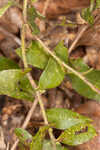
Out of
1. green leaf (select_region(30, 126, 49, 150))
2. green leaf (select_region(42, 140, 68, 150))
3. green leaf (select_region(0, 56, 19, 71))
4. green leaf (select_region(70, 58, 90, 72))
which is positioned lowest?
green leaf (select_region(42, 140, 68, 150))

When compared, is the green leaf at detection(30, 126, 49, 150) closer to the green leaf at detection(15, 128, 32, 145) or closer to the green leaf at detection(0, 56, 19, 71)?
the green leaf at detection(15, 128, 32, 145)

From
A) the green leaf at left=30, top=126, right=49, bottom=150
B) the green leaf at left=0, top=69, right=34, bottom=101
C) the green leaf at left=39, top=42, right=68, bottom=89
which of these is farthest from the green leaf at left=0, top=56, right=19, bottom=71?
the green leaf at left=30, top=126, right=49, bottom=150

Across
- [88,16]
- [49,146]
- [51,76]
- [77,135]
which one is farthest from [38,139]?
[88,16]

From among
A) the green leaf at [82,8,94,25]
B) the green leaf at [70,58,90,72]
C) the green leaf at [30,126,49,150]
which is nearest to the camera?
the green leaf at [30,126,49,150]

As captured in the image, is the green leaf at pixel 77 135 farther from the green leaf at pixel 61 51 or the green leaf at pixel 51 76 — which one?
the green leaf at pixel 61 51

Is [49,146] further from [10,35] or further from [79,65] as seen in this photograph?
[10,35]

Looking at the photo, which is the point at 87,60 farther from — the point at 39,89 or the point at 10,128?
the point at 10,128

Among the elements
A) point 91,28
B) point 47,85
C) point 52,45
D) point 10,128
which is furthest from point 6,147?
point 91,28
